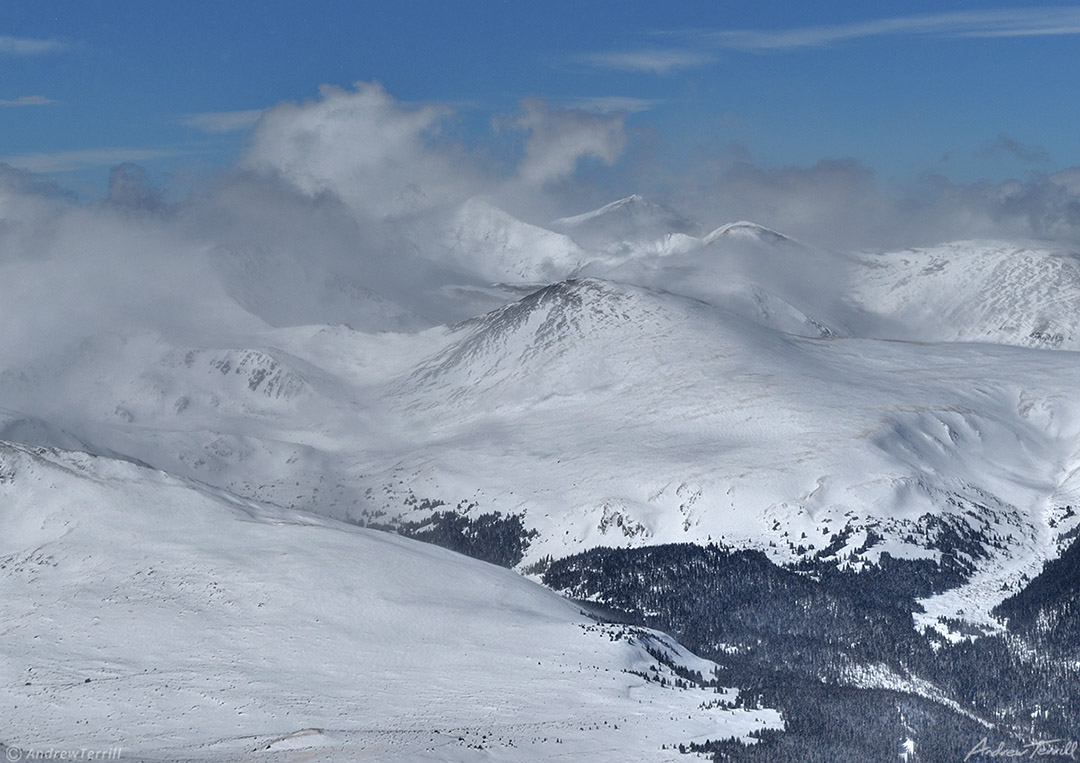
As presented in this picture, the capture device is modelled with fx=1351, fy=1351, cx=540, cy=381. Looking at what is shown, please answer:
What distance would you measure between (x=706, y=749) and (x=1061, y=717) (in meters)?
41.8

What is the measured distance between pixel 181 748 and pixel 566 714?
1437 inches

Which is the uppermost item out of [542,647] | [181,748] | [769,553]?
[769,553]

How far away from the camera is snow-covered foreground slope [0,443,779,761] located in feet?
412

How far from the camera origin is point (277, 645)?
493 ft

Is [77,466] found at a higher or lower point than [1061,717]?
higher

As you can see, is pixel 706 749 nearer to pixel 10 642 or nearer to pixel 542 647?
pixel 542 647

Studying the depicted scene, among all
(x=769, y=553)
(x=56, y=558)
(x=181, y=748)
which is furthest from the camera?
(x=769, y=553)

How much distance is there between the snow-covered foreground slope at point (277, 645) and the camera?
125562mm

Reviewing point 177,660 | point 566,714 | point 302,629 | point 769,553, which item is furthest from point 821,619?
point 177,660

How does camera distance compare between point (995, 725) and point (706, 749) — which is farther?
point (995, 725)

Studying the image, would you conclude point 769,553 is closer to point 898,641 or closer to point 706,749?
point 898,641

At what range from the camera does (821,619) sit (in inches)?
6762

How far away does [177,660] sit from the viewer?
14588 cm

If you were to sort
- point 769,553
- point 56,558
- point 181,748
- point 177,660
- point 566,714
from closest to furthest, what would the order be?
point 181,748 < point 566,714 < point 177,660 < point 56,558 < point 769,553
